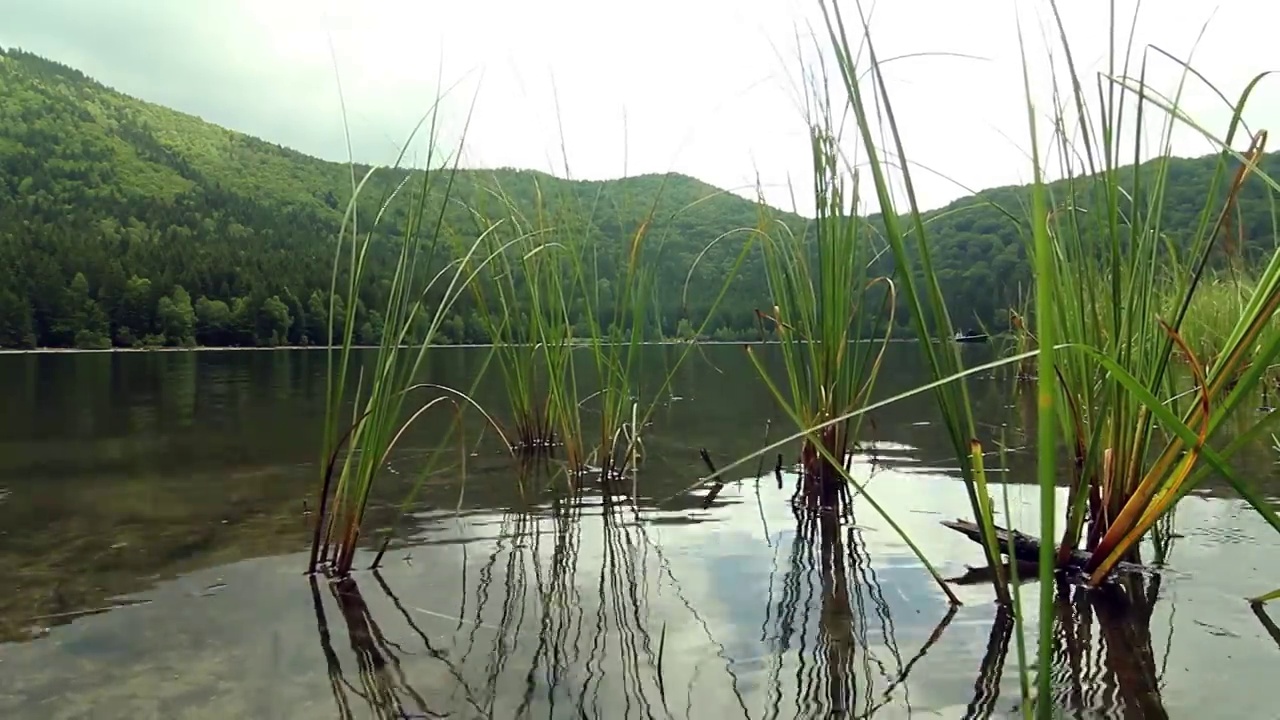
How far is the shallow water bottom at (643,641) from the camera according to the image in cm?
111

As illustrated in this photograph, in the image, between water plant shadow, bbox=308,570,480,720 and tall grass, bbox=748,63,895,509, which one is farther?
tall grass, bbox=748,63,895,509

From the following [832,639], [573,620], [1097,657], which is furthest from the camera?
[573,620]

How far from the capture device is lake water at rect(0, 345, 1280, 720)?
3.69ft

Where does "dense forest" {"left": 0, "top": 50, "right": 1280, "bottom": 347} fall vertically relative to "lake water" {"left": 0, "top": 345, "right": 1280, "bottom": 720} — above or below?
above

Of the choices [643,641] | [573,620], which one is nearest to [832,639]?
[643,641]

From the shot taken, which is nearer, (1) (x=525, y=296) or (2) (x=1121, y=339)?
(2) (x=1121, y=339)

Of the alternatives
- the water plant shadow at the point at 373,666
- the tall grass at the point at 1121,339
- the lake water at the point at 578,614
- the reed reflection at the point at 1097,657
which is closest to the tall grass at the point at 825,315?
the lake water at the point at 578,614

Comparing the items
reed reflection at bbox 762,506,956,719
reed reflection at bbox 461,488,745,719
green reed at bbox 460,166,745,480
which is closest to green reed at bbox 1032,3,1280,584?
reed reflection at bbox 762,506,956,719

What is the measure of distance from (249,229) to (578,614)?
77.4 m

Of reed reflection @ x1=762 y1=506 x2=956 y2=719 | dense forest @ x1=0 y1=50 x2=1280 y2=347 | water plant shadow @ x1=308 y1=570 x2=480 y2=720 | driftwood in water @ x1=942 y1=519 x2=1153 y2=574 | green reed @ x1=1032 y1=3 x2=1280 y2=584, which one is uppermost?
dense forest @ x1=0 y1=50 x2=1280 y2=347

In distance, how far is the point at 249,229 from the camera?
69500 millimetres

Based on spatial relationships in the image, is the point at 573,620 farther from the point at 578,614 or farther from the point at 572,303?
the point at 572,303

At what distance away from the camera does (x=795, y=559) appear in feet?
6.12

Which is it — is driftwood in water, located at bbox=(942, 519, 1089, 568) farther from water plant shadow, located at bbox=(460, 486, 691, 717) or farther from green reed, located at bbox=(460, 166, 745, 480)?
green reed, located at bbox=(460, 166, 745, 480)
